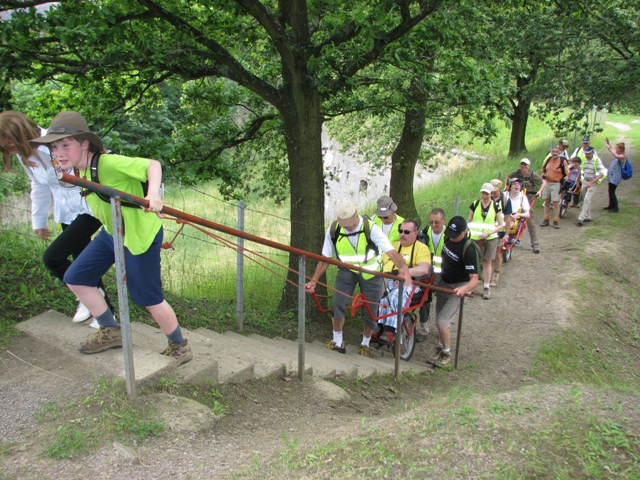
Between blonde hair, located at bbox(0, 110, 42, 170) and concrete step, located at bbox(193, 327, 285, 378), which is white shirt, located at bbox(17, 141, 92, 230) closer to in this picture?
blonde hair, located at bbox(0, 110, 42, 170)

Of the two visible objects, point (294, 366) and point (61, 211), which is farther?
point (294, 366)

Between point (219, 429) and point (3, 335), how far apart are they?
2034 millimetres

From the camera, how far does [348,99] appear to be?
33.1ft

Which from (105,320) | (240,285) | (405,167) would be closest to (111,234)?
(105,320)

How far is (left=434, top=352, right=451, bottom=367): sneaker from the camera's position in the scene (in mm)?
7449

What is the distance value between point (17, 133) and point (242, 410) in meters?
2.66

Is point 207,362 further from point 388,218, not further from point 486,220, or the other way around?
point 486,220

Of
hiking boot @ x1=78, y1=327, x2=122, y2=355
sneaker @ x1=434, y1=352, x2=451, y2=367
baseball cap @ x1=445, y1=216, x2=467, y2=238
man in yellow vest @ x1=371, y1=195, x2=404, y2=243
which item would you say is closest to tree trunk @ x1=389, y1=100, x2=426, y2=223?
man in yellow vest @ x1=371, y1=195, x2=404, y2=243

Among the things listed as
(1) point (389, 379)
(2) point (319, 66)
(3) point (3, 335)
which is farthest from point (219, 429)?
(2) point (319, 66)

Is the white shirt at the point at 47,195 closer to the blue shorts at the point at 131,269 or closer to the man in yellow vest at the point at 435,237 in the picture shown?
the blue shorts at the point at 131,269

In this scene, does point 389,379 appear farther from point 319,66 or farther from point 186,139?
point 186,139

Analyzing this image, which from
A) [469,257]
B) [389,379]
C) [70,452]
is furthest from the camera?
[469,257]

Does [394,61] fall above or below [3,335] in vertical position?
above

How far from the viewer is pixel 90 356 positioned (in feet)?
14.0
